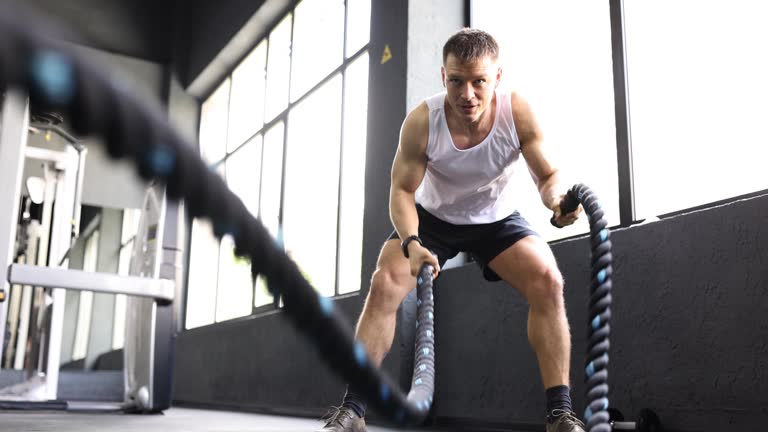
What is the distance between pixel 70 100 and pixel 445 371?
3.33m

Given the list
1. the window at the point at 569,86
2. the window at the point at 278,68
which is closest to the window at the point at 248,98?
the window at the point at 278,68

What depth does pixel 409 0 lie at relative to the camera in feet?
12.8

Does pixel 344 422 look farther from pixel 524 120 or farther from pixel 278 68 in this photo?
pixel 278 68

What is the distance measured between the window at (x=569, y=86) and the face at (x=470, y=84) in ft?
3.01

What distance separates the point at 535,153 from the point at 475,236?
31 cm

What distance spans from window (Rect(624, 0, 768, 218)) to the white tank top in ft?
2.34

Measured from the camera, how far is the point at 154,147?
270mm

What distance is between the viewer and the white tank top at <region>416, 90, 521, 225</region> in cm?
211

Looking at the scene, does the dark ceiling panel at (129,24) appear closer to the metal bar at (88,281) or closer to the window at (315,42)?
the window at (315,42)

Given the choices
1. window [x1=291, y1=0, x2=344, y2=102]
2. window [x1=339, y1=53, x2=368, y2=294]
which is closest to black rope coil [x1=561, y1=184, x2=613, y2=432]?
window [x1=339, y1=53, x2=368, y2=294]

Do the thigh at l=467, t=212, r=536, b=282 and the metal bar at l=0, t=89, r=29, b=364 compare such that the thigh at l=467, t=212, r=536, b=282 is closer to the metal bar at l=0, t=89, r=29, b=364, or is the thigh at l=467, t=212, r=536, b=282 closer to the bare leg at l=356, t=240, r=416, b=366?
the bare leg at l=356, t=240, r=416, b=366

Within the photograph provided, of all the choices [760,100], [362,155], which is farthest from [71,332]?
[760,100]

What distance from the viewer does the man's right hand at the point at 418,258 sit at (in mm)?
1699

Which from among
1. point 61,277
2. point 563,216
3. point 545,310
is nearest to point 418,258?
point 563,216
